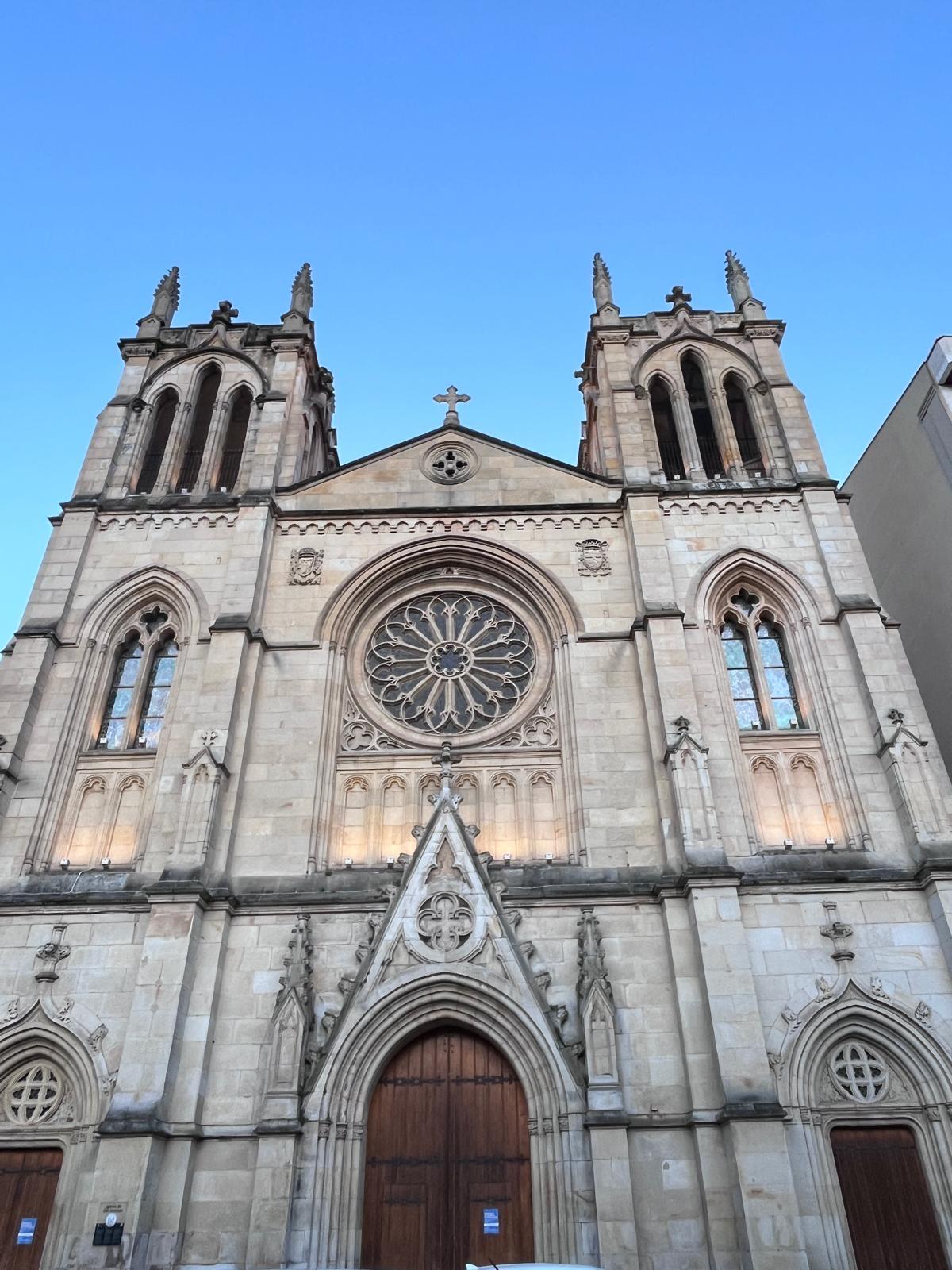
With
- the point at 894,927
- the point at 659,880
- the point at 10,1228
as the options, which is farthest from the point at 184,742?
the point at 894,927

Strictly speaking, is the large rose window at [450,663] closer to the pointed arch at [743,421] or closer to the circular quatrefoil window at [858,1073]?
the pointed arch at [743,421]

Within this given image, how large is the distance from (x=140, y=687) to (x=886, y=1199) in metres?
14.1

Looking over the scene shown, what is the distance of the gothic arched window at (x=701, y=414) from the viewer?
20578mm

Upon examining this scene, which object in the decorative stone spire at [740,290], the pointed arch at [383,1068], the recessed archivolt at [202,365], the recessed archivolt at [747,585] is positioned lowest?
the pointed arch at [383,1068]

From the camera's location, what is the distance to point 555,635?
1678 centimetres

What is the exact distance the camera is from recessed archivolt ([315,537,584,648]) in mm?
16891

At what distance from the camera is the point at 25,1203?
11547 millimetres

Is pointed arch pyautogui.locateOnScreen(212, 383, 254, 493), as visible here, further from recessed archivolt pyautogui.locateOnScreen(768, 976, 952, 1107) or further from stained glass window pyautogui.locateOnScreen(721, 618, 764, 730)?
recessed archivolt pyautogui.locateOnScreen(768, 976, 952, 1107)

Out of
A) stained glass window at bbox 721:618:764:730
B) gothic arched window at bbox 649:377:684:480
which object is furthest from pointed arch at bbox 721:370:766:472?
stained glass window at bbox 721:618:764:730

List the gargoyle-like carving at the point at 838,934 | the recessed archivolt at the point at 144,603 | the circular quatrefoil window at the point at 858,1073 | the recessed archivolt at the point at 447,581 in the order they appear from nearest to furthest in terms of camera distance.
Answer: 1. the circular quatrefoil window at the point at 858,1073
2. the gargoyle-like carving at the point at 838,934
3. the recessed archivolt at the point at 144,603
4. the recessed archivolt at the point at 447,581

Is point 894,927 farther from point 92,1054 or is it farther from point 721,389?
point 721,389

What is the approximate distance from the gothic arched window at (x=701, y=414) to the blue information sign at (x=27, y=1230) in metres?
18.2

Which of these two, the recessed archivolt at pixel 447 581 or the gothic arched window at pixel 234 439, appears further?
the gothic arched window at pixel 234 439

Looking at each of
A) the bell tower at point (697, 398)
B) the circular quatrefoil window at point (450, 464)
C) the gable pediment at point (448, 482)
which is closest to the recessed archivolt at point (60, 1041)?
the gable pediment at point (448, 482)
